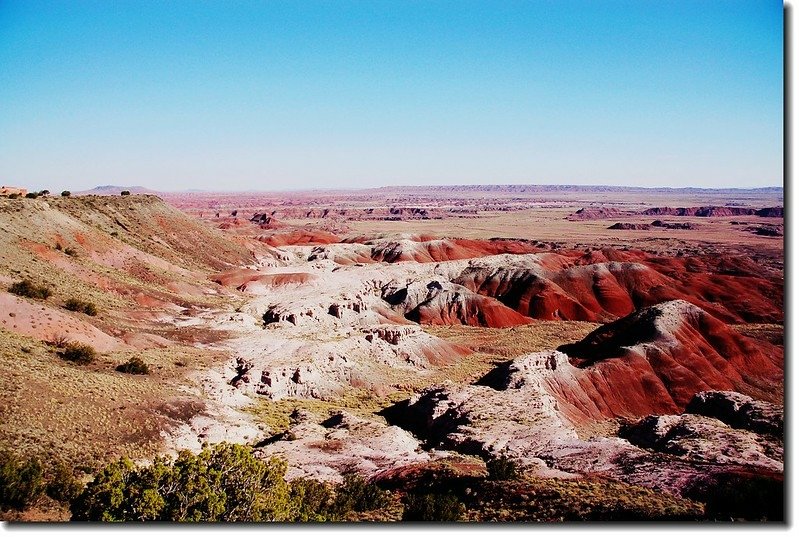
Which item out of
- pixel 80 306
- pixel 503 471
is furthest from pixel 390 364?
pixel 503 471

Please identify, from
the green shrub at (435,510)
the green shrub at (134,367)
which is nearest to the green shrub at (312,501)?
the green shrub at (435,510)

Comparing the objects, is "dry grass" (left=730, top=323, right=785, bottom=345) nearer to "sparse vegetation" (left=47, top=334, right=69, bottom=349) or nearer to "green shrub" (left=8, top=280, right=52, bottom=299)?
"sparse vegetation" (left=47, top=334, right=69, bottom=349)

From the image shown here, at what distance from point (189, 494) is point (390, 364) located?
2808 centimetres

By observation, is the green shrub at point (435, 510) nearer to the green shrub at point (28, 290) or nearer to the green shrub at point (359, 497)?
the green shrub at point (359, 497)

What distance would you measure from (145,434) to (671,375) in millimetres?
31883

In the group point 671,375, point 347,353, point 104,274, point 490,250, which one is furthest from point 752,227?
point 104,274

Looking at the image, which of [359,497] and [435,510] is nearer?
[435,510]

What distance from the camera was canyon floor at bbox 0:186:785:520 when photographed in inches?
763

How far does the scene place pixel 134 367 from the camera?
27.2 metres

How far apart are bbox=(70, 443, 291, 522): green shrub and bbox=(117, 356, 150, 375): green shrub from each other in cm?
1432

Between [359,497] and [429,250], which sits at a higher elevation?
[429,250]

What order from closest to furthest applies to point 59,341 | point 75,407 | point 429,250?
point 75,407, point 59,341, point 429,250

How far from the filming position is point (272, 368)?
107 ft

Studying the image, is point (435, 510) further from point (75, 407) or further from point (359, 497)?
point (75, 407)
